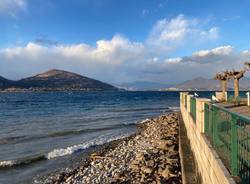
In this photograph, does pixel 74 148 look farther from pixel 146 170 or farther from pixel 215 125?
pixel 215 125

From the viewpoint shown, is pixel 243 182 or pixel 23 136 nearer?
pixel 243 182

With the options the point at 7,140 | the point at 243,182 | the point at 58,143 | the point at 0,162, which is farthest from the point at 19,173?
the point at 243,182

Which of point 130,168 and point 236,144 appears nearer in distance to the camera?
point 236,144

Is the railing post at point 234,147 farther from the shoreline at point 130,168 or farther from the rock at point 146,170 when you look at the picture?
the rock at point 146,170

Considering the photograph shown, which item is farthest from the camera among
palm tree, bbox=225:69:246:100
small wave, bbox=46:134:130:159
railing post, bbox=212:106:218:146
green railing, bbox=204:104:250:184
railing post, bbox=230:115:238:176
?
palm tree, bbox=225:69:246:100

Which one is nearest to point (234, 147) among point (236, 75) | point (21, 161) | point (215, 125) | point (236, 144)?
point (236, 144)

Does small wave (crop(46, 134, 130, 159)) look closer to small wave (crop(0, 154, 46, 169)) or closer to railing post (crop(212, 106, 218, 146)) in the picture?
small wave (crop(0, 154, 46, 169))

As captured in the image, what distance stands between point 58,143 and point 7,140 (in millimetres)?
4612

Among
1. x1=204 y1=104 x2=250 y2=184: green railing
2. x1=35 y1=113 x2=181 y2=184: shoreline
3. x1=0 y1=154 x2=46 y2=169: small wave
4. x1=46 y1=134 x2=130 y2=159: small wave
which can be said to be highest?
x1=204 y1=104 x2=250 y2=184: green railing

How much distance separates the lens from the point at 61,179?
13.7 meters

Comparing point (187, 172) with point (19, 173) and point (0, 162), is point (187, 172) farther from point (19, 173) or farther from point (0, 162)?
point (0, 162)

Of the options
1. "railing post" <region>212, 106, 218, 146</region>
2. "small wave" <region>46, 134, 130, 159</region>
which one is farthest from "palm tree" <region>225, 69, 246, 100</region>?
"railing post" <region>212, 106, 218, 146</region>

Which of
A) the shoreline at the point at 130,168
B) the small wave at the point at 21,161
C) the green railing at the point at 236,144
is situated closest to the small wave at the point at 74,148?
the small wave at the point at 21,161

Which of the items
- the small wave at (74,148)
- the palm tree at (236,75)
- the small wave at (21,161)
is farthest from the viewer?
the palm tree at (236,75)
